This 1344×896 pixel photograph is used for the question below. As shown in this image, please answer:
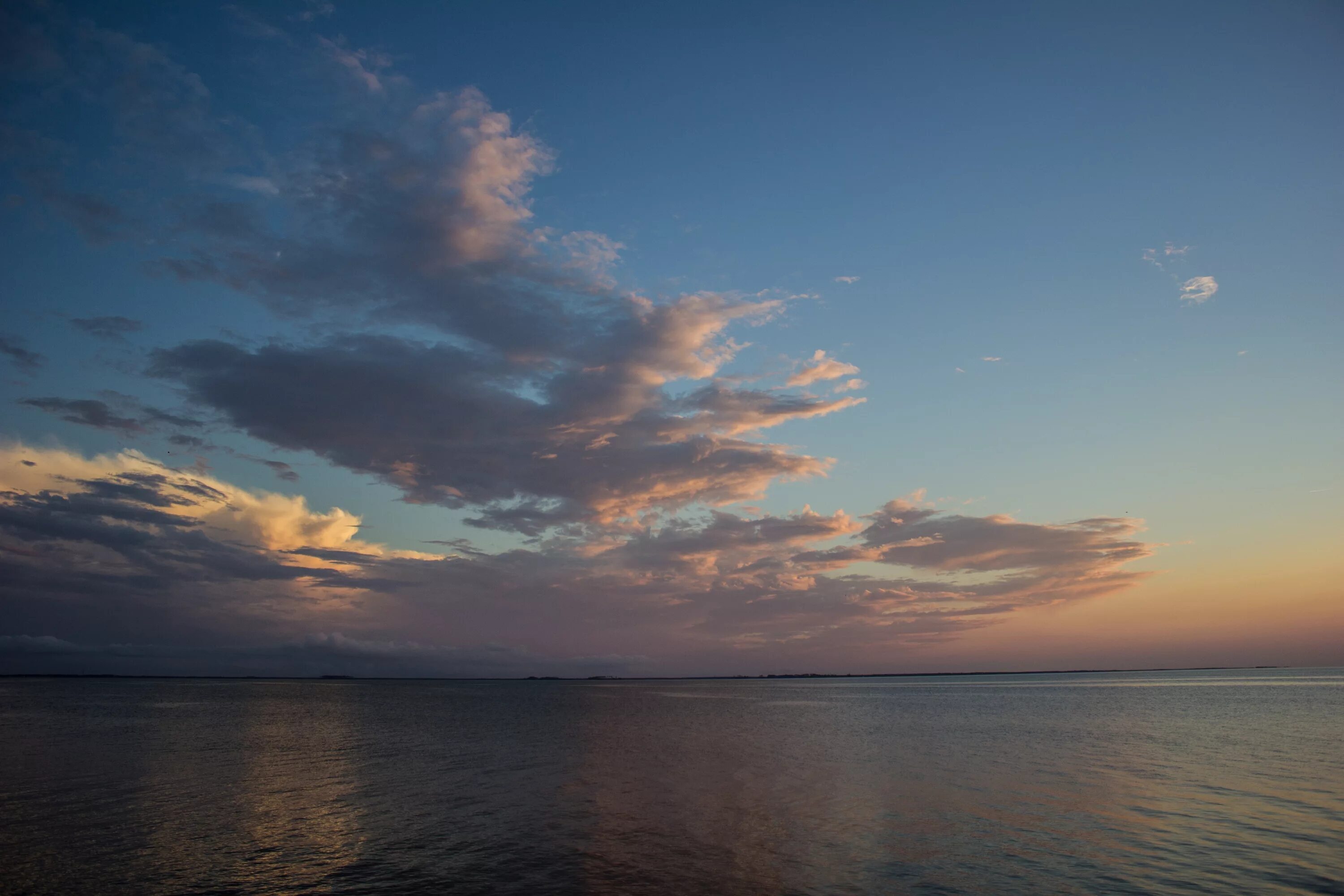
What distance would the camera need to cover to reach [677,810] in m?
30.6

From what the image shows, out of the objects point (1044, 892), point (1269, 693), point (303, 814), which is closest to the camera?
point (1044, 892)

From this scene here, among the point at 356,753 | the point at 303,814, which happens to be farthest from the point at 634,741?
the point at 303,814

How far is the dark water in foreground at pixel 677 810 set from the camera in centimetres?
2100

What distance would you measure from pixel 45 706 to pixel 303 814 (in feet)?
349

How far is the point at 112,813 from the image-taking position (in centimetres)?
2894

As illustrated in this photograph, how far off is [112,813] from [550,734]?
4068cm

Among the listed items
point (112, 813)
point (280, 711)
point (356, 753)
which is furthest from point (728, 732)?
point (280, 711)

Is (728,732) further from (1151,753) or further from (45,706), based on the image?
(45,706)

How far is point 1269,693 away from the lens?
132 m

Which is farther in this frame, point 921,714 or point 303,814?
point 921,714

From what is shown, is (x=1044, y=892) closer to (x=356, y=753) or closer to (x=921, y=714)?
(x=356, y=753)

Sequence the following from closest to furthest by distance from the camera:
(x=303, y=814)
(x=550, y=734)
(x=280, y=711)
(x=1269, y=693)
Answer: (x=303, y=814) → (x=550, y=734) → (x=280, y=711) → (x=1269, y=693)

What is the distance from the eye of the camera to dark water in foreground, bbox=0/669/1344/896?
21.0 m

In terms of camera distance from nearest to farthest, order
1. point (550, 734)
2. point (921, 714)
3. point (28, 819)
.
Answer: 1. point (28, 819)
2. point (550, 734)
3. point (921, 714)
